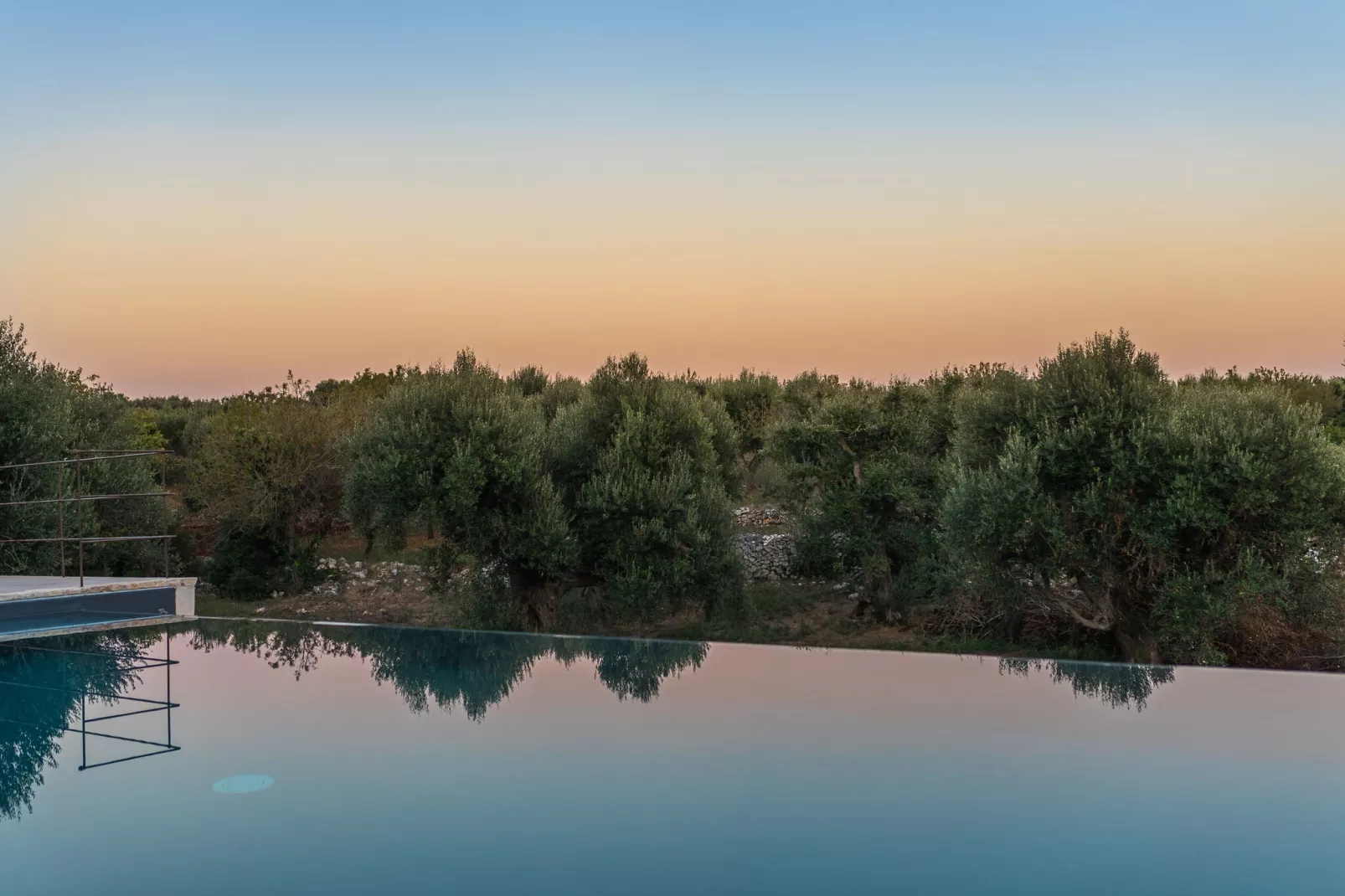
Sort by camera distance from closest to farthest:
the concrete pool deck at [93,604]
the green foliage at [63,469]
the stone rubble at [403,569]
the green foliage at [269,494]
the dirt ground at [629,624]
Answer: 1. the concrete pool deck at [93,604]
2. the green foliage at [63,469]
3. the dirt ground at [629,624]
4. the green foliage at [269,494]
5. the stone rubble at [403,569]

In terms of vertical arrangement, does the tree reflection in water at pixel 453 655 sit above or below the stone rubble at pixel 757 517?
below

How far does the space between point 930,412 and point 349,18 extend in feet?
47.5

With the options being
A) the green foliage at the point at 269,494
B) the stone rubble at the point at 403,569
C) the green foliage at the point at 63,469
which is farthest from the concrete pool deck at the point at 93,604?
the green foliage at the point at 269,494

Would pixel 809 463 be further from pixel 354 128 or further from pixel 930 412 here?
pixel 354 128

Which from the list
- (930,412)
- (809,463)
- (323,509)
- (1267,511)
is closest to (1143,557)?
(1267,511)

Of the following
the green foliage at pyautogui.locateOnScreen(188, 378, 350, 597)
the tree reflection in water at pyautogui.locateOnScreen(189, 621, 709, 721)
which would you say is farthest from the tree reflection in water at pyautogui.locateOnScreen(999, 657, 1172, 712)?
the green foliage at pyautogui.locateOnScreen(188, 378, 350, 597)

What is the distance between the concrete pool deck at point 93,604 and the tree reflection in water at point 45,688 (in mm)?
213

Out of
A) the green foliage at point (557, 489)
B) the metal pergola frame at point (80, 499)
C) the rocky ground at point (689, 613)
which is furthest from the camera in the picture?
the rocky ground at point (689, 613)

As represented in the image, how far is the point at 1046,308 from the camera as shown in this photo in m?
21.1

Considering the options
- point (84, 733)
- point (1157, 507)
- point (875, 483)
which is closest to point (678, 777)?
point (84, 733)

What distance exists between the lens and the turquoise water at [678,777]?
14.7 ft

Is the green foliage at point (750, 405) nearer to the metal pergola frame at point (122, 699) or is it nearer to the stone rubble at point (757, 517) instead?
the stone rubble at point (757, 517)

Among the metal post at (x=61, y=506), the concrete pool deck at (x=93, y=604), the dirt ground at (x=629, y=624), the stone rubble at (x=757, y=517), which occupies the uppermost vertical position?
the metal post at (x=61, y=506)

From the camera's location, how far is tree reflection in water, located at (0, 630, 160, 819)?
20.2 feet
